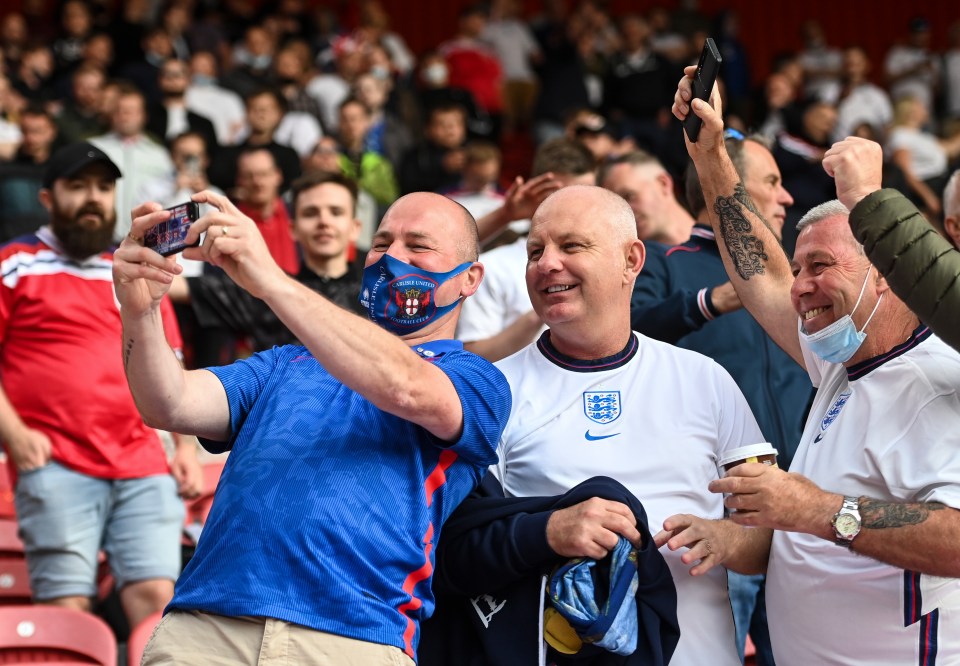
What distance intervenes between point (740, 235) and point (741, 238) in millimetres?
10

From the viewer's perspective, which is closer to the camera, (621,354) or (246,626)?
(246,626)

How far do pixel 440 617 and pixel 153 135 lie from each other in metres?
7.17

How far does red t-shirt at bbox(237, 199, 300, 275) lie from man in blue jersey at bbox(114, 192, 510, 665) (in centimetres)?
403

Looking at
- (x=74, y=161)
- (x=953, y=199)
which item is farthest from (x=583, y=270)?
(x=74, y=161)

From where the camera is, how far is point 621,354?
133 inches

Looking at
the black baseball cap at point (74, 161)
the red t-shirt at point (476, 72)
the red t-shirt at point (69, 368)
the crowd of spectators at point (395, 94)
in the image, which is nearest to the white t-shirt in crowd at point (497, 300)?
the red t-shirt at point (69, 368)

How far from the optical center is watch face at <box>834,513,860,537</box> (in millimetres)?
2783

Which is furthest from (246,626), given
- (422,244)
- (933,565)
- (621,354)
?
(933,565)

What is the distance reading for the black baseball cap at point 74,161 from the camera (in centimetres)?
533

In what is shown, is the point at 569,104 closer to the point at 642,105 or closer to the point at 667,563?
the point at 642,105

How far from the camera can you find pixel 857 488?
9.68 feet

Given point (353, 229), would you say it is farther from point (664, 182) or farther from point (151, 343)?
point (151, 343)

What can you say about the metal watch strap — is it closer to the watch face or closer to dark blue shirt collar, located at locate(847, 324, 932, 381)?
the watch face

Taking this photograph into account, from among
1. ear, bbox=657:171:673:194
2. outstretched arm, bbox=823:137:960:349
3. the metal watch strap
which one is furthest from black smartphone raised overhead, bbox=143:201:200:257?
ear, bbox=657:171:673:194
